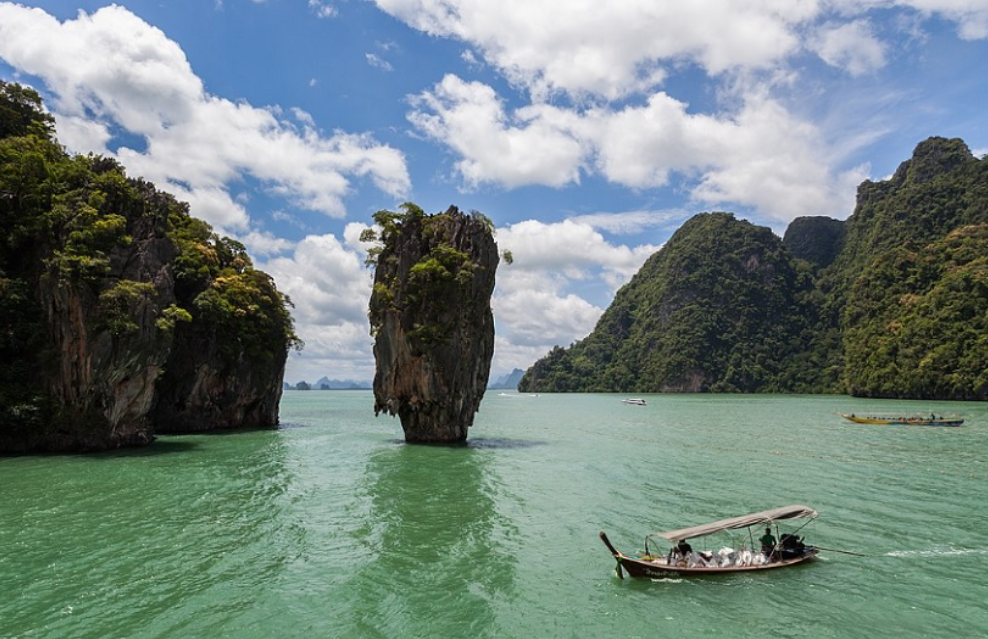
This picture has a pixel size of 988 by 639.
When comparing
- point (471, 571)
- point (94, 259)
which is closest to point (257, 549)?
point (471, 571)

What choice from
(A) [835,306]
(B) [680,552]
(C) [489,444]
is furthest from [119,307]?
(A) [835,306]

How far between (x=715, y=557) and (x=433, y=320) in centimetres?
2507

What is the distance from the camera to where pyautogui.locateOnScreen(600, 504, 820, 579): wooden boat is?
1367 centimetres

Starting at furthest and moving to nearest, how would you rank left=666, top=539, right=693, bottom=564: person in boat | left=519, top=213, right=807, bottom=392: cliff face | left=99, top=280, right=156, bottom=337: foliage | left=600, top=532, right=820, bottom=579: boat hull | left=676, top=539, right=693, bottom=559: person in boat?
left=519, top=213, right=807, bottom=392: cliff face < left=99, top=280, right=156, bottom=337: foliage < left=676, top=539, right=693, bottom=559: person in boat < left=666, top=539, right=693, bottom=564: person in boat < left=600, top=532, right=820, bottom=579: boat hull

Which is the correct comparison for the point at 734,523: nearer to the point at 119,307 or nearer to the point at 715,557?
the point at 715,557

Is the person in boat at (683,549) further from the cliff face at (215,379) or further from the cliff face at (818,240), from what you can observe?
the cliff face at (818,240)

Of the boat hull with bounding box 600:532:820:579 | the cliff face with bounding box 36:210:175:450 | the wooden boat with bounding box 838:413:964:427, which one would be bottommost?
the boat hull with bounding box 600:532:820:579

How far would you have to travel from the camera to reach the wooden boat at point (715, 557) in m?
13.7

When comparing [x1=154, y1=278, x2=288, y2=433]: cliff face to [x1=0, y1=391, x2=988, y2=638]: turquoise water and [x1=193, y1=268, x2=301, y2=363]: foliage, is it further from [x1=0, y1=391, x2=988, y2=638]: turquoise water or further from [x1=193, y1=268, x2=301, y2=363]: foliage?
[x1=0, y1=391, x2=988, y2=638]: turquoise water

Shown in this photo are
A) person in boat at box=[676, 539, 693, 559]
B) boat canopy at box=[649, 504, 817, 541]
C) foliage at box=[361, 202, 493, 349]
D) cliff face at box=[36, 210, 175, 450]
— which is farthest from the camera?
foliage at box=[361, 202, 493, 349]

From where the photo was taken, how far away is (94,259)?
3020 centimetres

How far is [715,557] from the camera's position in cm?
1451

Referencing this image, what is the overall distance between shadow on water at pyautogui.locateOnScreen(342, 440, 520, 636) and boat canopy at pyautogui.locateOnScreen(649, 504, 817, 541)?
454 centimetres

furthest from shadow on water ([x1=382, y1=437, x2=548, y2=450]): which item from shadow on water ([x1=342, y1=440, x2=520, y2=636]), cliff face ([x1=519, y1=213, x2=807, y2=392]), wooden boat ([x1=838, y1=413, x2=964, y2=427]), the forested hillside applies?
cliff face ([x1=519, y1=213, x2=807, y2=392])
